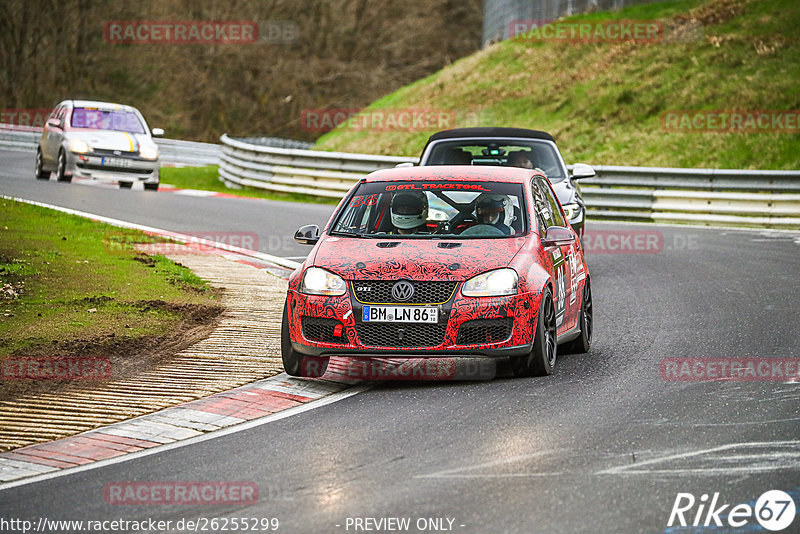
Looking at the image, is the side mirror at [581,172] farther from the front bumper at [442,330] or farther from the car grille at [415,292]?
the car grille at [415,292]

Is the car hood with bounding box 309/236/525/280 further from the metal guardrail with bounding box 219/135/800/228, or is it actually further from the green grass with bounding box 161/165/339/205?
the green grass with bounding box 161/165/339/205

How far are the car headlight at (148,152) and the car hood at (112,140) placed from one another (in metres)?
0.07

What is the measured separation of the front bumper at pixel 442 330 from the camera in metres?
8.70

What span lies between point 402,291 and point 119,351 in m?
2.73

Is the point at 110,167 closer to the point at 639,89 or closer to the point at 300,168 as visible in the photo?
the point at 300,168

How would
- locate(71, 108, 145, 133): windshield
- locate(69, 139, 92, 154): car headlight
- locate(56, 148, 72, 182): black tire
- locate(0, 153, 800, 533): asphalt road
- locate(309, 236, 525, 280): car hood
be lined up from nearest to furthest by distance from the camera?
locate(0, 153, 800, 533): asphalt road < locate(309, 236, 525, 280): car hood < locate(69, 139, 92, 154): car headlight < locate(56, 148, 72, 182): black tire < locate(71, 108, 145, 133): windshield

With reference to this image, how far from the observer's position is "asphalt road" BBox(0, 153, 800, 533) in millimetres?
5914

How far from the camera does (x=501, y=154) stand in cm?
1565

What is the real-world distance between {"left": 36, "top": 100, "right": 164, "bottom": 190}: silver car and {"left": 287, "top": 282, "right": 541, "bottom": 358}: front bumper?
54.3 ft

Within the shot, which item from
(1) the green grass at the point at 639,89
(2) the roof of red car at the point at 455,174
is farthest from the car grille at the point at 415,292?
(1) the green grass at the point at 639,89

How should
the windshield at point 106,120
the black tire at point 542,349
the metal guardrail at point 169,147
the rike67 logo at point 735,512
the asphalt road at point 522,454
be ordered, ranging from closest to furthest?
the rike67 logo at point 735,512, the asphalt road at point 522,454, the black tire at point 542,349, the windshield at point 106,120, the metal guardrail at point 169,147

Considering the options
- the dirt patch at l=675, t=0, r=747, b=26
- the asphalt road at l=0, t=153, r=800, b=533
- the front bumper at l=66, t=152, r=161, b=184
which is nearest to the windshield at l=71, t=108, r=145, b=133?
the front bumper at l=66, t=152, r=161, b=184

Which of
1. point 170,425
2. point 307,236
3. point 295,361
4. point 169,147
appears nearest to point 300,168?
point 169,147

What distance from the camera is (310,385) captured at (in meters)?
9.08
